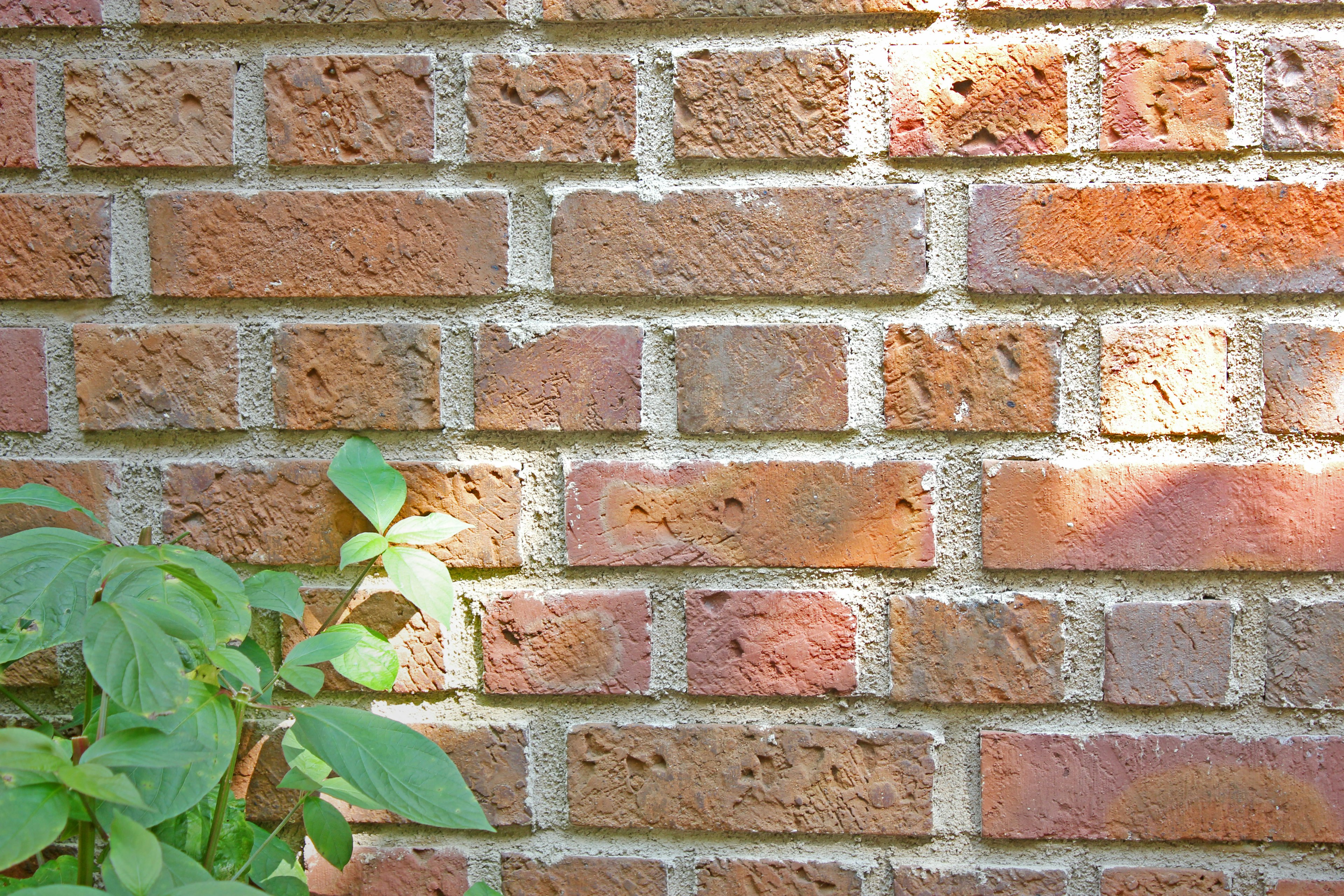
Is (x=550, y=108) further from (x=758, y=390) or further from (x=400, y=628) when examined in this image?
(x=400, y=628)

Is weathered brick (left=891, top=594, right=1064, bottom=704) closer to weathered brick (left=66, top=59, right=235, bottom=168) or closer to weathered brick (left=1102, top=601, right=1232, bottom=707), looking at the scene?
weathered brick (left=1102, top=601, right=1232, bottom=707)

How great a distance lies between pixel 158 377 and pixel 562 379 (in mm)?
348

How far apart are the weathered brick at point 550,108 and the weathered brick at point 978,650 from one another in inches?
18.1

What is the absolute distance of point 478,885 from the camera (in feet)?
2.00

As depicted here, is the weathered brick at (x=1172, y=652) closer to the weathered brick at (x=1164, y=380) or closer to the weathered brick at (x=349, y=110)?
the weathered brick at (x=1164, y=380)

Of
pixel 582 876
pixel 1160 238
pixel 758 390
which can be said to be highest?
pixel 1160 238

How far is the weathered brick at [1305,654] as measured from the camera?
0.71m

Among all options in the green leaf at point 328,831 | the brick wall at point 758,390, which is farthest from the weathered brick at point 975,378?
the green leaf at point 328,831

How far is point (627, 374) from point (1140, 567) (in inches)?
17.9

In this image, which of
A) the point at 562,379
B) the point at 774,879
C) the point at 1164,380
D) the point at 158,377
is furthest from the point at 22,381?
the point at 1164,380

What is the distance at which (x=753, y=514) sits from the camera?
726 millimetres

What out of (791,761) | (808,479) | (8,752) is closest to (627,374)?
(808,479)

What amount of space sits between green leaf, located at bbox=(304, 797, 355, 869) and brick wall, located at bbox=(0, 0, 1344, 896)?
0.21ft

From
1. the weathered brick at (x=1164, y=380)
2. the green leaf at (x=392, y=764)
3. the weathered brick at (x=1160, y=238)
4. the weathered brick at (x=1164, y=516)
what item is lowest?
the green leaf at (x=392, y=764)
